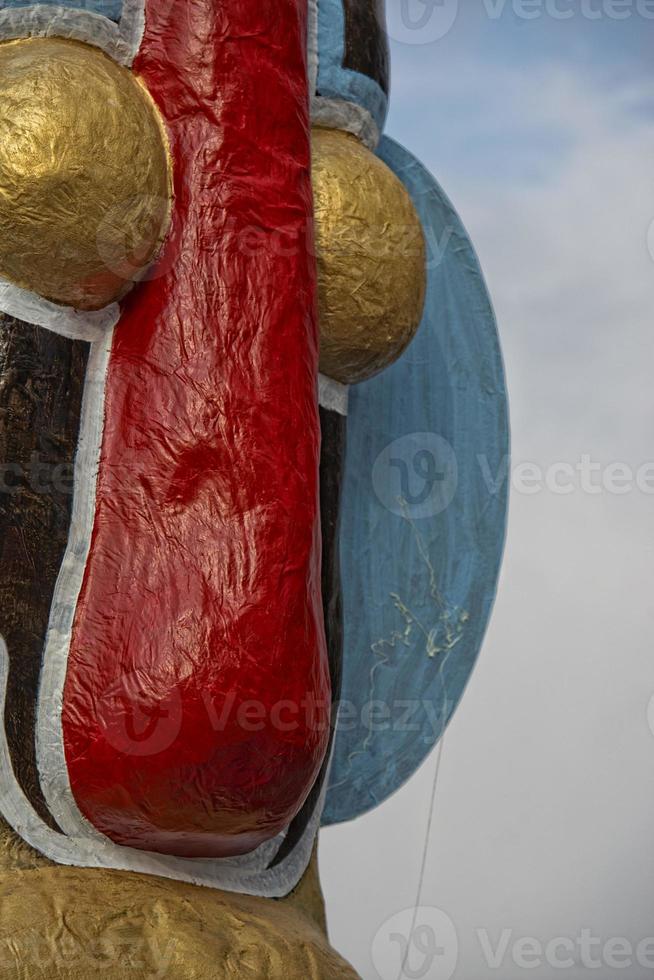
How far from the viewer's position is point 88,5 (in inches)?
57.2

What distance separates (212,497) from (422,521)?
1.53 ft

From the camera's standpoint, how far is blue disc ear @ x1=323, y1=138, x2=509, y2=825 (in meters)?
1.76

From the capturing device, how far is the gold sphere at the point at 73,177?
4.40 feet

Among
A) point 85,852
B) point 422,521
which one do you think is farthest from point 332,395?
point 85,852

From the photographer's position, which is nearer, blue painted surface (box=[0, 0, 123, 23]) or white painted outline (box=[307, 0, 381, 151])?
blue painted surface (box=[0, 0, 123, 23])

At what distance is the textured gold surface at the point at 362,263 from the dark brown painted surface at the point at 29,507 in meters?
0.29

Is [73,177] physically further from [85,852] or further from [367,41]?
[85,852]

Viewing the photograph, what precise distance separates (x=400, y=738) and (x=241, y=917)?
0.41 meters
